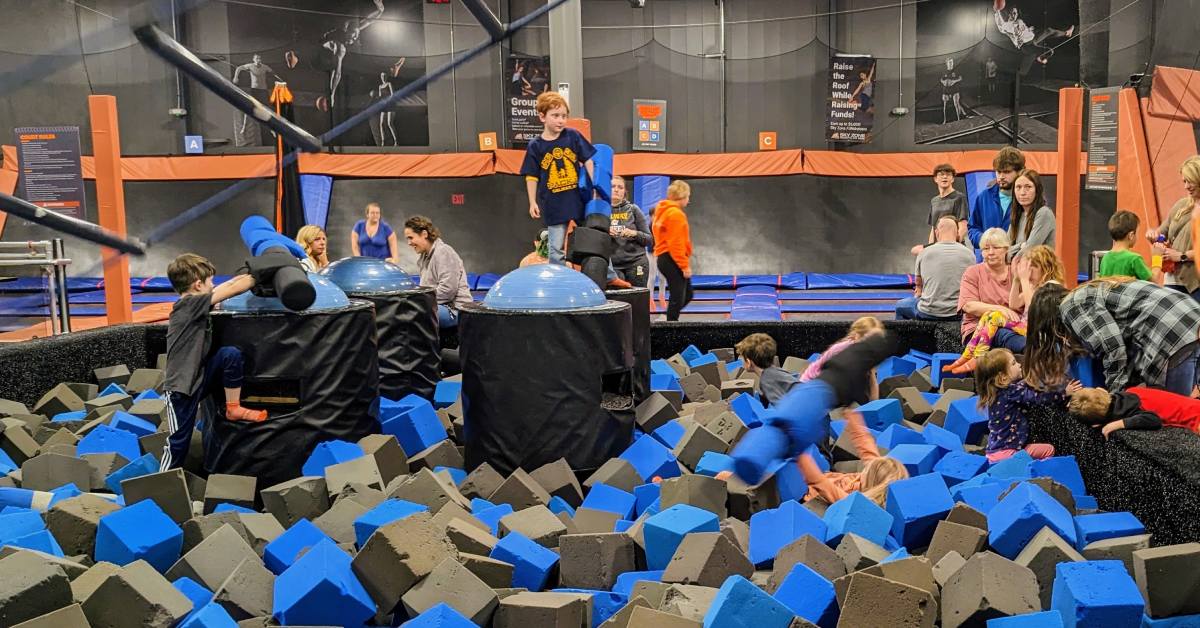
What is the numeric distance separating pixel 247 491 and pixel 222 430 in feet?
1.45

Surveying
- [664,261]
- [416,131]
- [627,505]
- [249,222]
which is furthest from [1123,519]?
[416,131]

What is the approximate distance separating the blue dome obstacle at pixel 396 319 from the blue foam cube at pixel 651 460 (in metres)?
1.80

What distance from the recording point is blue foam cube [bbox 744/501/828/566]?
340cm

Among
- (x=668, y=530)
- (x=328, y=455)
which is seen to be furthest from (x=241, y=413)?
(x=668, y=530)

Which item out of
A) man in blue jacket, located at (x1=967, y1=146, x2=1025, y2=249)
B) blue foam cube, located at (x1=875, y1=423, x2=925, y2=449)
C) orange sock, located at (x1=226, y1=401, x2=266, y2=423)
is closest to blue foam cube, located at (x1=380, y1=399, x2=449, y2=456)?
orange sock, located at (x1=226, y1=401, x2=266, y2=423)

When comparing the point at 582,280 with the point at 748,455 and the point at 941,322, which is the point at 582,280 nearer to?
the point at 748,455

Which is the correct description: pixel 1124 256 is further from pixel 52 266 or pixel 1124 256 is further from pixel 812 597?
pixel 52 266

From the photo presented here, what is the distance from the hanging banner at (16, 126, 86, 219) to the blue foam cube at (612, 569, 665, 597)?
420 centimetres

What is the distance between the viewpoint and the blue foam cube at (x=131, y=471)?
14.6ft

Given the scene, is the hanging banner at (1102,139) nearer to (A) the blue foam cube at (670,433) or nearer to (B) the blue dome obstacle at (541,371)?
(A) the blue foam cube at (670,433)

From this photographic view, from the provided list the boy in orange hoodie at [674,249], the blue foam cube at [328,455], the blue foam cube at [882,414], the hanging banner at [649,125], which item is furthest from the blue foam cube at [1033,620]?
the hanging banner at [649,125]

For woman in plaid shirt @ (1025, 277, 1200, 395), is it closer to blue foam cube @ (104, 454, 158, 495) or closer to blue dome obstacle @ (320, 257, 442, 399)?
blue dome obstacle @ (320, 257, 442, 399)

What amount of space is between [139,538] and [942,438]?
334 centimetres

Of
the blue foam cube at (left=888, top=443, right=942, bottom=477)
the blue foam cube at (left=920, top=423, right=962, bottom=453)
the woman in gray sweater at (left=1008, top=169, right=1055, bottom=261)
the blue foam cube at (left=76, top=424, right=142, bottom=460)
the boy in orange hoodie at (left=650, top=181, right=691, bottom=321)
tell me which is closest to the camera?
the blue foam cube at (left=888, top=443, right=942, bottom=477)
